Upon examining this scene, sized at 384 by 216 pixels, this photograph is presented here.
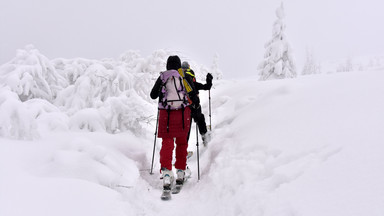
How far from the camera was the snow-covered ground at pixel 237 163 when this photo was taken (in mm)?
2477

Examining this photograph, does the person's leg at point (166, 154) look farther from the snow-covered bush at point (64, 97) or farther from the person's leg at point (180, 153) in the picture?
the snow-covered bush at point (64, 97)

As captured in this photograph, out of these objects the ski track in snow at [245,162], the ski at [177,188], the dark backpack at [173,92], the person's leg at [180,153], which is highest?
the dark backpack at [173,92]

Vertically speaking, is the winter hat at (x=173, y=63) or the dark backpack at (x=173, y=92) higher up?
the winter hat at (x=173, y=63)

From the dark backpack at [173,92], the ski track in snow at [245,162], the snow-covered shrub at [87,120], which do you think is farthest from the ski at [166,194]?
the snow-covered shrub at [87,120]

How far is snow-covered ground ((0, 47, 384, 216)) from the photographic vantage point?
248 cm

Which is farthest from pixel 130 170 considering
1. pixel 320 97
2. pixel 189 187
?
pixel 320 97

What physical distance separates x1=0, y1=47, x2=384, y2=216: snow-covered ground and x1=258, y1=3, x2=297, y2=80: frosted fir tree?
63.5 ft

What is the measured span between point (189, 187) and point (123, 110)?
2531 millimetres

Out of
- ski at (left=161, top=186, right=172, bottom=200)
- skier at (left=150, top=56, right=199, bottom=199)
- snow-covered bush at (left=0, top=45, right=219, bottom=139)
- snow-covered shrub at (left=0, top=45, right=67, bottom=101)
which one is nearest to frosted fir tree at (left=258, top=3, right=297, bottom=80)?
snow-covered bush at (left=0, top=45, right=219, bottom=139)

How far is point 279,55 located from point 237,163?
22.2 meters

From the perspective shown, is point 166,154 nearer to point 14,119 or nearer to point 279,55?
point 14,119

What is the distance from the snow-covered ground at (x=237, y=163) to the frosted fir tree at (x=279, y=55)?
762 inches

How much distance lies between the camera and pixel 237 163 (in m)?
4.42

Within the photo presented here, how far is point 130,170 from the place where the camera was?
5.15 m
